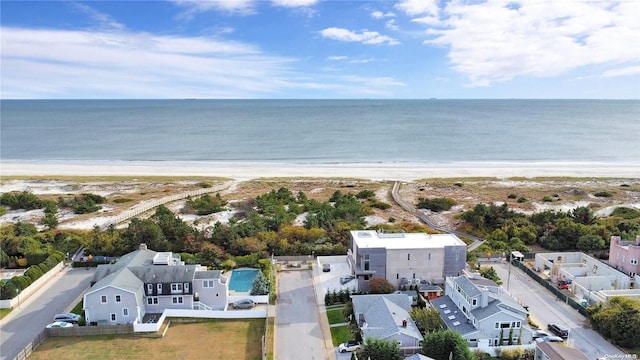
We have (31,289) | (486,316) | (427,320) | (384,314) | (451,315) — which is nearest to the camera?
(486,316)

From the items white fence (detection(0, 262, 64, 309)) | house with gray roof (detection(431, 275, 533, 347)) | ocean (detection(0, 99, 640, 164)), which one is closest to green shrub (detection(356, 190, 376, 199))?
house with gray roof (detection(431, 275, 533, 347))

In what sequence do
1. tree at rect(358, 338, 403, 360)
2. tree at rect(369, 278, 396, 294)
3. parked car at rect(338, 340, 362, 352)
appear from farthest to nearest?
tree at rect(369, 278, 396, 294) < parked car at rect(338, 340, 362, 352) < tree at rect(358, 338, 403, 360)

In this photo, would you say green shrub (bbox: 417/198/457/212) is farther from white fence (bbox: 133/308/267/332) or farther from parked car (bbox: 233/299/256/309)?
white fence (bbox: 133/308/267/332)

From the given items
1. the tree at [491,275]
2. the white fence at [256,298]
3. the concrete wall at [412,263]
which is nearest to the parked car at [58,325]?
the white fence at [256,298]

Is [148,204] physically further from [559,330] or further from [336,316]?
[559,330]

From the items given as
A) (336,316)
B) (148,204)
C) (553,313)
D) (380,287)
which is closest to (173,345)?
(336,316)

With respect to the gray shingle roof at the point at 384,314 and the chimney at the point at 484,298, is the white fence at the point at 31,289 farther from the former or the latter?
the chimney at the point at 484,298
